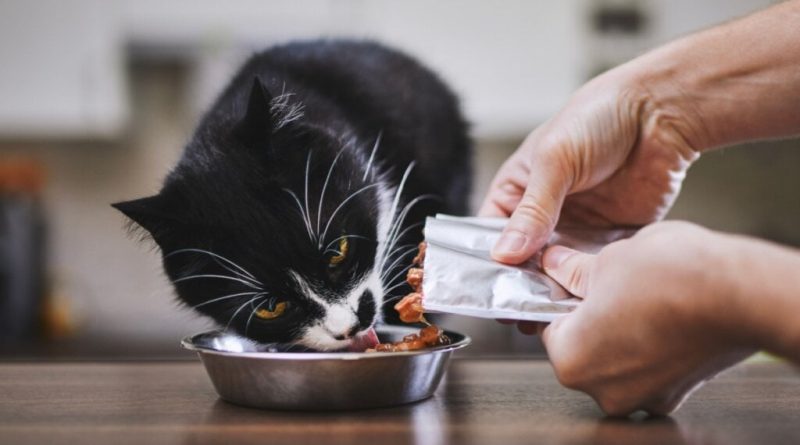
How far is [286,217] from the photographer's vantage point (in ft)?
3.50

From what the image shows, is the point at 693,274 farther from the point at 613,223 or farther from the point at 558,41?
the point at 558,41

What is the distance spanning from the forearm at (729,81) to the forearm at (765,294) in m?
0.56

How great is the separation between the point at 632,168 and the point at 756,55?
230mm

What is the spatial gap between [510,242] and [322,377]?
0.88ft

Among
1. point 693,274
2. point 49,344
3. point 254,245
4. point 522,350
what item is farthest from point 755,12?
point 49,344

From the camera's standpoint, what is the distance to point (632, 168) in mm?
1213

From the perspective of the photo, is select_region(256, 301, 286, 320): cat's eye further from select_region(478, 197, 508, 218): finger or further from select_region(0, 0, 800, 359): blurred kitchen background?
select_region(0, 0, 800, 359): blurred kitchen background

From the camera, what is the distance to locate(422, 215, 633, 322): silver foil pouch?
818mm

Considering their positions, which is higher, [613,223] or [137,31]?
[137,31]

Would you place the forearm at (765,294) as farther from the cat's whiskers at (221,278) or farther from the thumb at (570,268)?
the cat's whiskers at (221,278)

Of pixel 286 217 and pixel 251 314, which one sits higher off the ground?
pixel 286 217

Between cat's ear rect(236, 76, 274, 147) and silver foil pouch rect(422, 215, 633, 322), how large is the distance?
27 cm

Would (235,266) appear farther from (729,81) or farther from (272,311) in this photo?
(729,81)

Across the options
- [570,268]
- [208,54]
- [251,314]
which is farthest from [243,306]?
[208,54]
